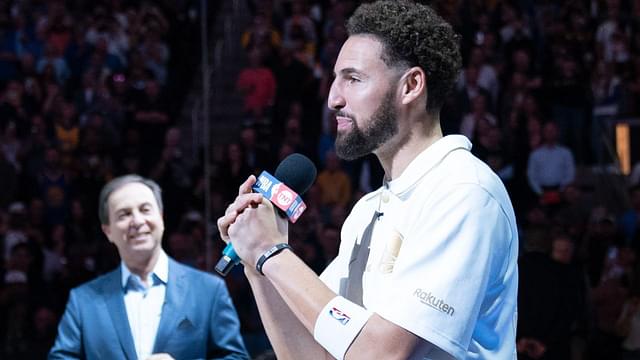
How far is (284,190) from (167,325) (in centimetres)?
194

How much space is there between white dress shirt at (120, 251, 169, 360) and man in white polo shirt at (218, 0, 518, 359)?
5.70 ft

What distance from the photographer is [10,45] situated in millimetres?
11844

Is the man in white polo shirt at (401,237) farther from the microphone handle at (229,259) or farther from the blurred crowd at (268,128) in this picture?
the blurred crowd at (268,128)

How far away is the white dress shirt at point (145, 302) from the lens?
4.20m

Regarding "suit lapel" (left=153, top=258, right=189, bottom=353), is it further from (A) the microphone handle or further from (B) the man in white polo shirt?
(A) the microphone handle

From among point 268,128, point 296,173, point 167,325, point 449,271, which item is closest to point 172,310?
point 167,325

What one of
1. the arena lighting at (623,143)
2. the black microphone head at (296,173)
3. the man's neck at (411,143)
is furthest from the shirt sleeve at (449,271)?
the arena lighting at (623,143)

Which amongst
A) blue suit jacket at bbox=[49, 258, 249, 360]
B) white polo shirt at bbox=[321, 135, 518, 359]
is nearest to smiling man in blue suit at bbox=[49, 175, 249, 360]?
blue suit jacket at bbox=[49, 258, 249, 360]

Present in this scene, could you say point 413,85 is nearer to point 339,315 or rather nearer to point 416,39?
point 416,39

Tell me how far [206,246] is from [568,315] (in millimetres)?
3285

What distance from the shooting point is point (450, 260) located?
7.22ft

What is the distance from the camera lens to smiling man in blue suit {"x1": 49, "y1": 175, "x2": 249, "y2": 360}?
4129mm

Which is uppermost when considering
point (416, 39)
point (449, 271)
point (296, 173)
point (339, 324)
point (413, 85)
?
point (416, 39)

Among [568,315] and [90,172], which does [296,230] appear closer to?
[90,172]
